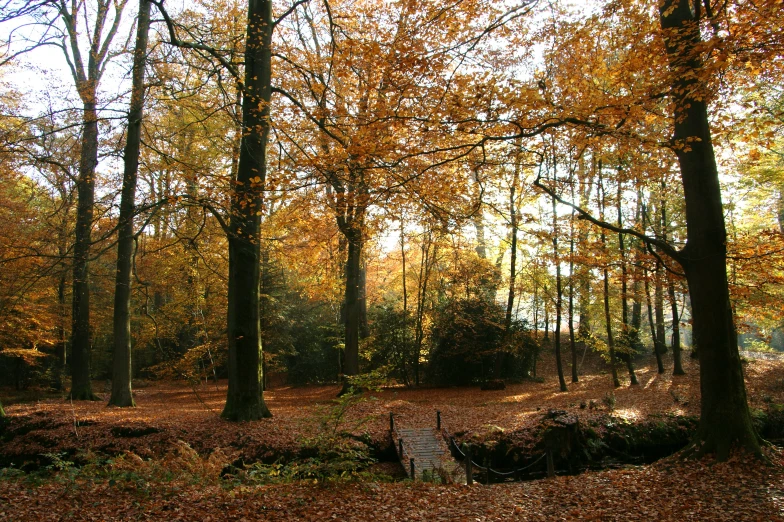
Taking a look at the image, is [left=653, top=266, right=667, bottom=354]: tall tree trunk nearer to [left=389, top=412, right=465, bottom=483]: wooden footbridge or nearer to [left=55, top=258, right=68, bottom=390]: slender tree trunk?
[left=389, top=412, right=465, bottom=483]: wooden footbridge

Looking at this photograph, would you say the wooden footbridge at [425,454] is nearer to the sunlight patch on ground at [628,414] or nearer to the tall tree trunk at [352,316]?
the sunlight patch on ground at [628,414]

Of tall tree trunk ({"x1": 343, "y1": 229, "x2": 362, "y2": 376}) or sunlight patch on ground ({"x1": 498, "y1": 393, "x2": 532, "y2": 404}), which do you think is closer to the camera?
tall tree trunk ({"x1": 343, "y1": 229, "x2": 362, "y2": 376})

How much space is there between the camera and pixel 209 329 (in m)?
20.0

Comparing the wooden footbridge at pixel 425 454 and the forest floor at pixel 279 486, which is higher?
the forest floor at pixel 279 486

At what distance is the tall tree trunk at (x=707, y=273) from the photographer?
6.90m

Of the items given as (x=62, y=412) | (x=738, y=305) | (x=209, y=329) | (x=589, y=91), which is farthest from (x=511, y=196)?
(x=62, y=412)

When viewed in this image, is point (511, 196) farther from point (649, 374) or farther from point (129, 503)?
point (129, 503)

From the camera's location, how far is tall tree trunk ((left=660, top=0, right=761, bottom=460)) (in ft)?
22.6

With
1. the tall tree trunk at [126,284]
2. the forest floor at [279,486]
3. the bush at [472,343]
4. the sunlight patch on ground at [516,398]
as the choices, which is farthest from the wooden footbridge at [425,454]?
the bush at [472,343]

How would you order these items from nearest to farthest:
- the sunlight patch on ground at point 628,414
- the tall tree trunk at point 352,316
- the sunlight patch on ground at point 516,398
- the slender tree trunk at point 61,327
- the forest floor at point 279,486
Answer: the forest floor at point 279,486
the sunlight patch on ground at point 628,414
the tall tree trunk at point 352,316
the sunlight patch on ground at point 516,398
the slender tree trunk at point 61,327

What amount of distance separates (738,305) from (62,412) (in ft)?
57.2

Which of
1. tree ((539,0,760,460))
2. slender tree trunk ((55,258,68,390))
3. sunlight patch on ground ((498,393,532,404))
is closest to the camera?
tree ((539,0,760,460))

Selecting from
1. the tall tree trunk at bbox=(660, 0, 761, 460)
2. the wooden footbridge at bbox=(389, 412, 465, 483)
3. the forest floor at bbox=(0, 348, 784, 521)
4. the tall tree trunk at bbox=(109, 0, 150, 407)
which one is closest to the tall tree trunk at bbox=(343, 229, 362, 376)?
the wooden footbridge at bbox=(389, 412, 465, 483)

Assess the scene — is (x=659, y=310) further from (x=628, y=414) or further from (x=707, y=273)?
(x=707, y=273)
